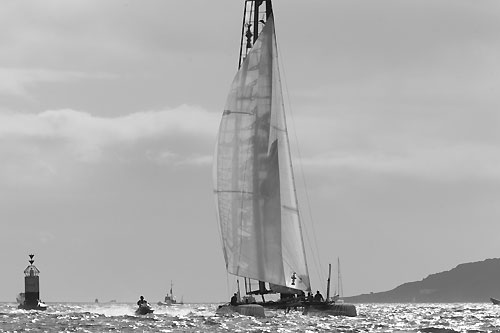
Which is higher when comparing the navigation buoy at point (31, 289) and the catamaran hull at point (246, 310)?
the navigation buoy at point (31, 289)

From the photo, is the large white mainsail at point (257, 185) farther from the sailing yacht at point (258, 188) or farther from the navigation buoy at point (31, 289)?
the navigation buoy at point (31, 289)

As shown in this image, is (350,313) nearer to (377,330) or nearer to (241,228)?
(241,228)

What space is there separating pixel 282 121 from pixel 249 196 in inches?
243

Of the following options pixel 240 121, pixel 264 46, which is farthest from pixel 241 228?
pixel 264 46

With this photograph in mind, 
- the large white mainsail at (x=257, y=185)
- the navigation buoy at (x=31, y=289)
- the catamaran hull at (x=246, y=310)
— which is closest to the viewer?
the catamaran hull at (x=246, y=310)

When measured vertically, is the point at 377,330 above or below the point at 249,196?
below

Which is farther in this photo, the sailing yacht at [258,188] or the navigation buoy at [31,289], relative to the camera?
the navigation buoy at [31,289]

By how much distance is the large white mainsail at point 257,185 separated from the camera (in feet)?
280

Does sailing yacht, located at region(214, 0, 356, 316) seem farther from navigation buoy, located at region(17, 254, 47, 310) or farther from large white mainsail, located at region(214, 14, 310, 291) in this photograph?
navigation buoy, located at region(17, 254, 47, 310)

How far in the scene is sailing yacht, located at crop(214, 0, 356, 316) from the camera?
280 feet

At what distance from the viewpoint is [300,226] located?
86750mm

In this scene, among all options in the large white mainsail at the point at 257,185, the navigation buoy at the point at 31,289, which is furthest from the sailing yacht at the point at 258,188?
the navigation buoy at the point at 31,289

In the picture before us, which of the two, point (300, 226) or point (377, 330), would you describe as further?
point (300, 226)

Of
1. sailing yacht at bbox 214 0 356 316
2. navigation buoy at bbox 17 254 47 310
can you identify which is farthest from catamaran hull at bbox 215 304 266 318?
navigation buoy at bbox 17 254 47 310
